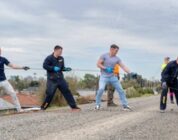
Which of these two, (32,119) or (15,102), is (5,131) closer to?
(32,119)

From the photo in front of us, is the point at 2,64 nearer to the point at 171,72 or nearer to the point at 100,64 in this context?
the point at 100,64

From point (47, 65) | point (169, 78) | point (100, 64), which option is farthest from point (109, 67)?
point (47, 65)

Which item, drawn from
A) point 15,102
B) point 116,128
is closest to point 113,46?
point 15,102

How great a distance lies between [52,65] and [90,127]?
15.6 feet

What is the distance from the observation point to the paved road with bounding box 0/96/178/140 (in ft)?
32.3

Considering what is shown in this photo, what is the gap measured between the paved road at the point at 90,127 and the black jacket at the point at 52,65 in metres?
1.94

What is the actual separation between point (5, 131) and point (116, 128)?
2.25 meters

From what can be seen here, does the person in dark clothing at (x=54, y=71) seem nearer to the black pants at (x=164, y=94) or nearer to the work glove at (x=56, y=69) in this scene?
the work glove at (x=56, y=69)

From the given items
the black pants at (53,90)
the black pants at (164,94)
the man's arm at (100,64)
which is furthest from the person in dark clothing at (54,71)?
the black pants at (164,94)

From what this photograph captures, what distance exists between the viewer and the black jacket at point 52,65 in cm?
1550

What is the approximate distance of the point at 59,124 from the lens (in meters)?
11.7

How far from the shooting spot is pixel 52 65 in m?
15.6

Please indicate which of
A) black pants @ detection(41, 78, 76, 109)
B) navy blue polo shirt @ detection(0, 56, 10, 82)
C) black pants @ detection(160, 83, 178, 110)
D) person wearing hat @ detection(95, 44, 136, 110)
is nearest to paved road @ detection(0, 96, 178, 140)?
black pants @ detection(160, 83, 178, 110)

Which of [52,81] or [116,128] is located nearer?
[116,128]
